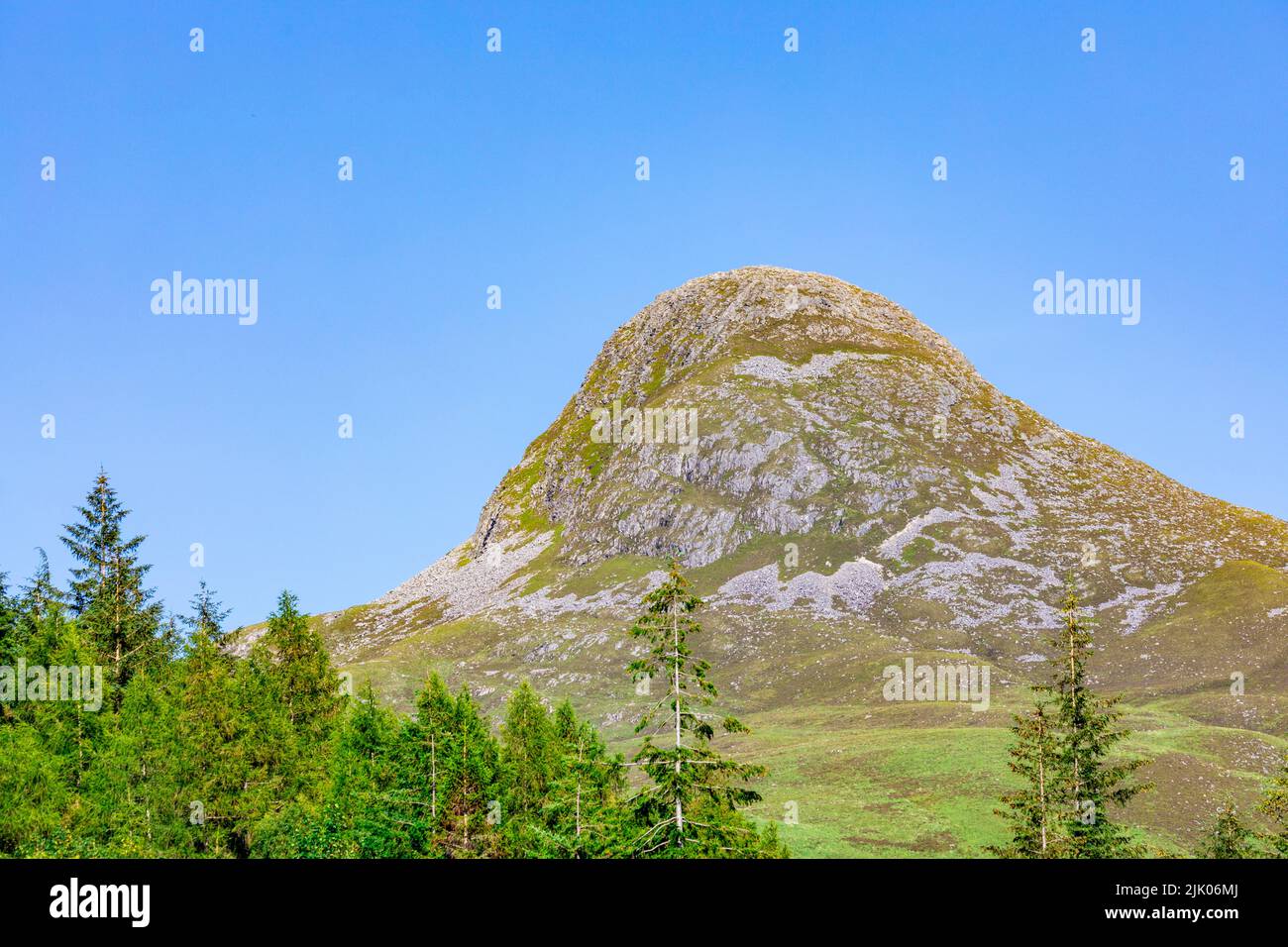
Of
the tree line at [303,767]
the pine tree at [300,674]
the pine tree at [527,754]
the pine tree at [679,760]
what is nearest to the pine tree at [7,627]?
the tree line at [303,767]

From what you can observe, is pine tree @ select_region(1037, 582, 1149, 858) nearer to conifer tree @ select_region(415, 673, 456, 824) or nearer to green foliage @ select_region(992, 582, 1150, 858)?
green foliage @ select_region(992, 582, 1150, 858)

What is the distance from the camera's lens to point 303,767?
253 ft

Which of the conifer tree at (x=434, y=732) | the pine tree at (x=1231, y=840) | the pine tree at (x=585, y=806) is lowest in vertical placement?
the pine tree at (x=1231, y=840)

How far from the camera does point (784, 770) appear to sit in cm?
16812

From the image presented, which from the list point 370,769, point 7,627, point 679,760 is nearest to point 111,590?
point 7,627

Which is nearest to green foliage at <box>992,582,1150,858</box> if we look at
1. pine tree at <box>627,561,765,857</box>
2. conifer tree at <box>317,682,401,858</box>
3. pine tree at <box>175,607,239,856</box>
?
pine tree at <box>627,561,765,857</box>

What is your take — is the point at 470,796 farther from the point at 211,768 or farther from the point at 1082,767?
the point at 1082,767

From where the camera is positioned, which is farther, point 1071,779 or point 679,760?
point 1071,779

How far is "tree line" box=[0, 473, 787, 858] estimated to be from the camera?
48.8 metres

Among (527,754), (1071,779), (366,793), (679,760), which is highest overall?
(679,760)

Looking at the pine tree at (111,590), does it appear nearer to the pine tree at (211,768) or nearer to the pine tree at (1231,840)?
the pine tree at (211,768)

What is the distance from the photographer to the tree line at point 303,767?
160 feet
